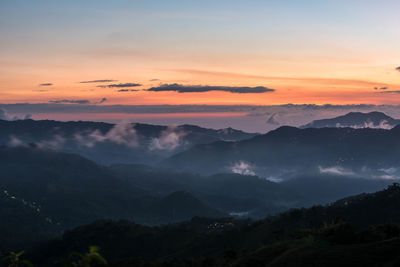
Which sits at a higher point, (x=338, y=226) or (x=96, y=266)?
(x=338, y=226)

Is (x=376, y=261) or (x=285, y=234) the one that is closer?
(x=376, y=261)

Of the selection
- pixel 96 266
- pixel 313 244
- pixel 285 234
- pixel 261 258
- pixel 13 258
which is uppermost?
pixel 13 258

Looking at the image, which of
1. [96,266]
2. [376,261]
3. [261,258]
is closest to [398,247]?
[376,261]

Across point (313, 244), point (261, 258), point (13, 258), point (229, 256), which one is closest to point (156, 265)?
point (229, 256)

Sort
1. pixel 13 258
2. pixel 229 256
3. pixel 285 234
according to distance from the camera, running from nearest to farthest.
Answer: pixel 13 258, pixel 229 256, pixel 285 234

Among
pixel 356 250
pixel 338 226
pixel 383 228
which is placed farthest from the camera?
pixel 383 228

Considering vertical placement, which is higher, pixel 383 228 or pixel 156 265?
pixel 383 228

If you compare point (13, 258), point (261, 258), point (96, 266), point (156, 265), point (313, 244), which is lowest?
point (156, 265)

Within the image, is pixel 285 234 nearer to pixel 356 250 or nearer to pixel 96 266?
pixel 96 266

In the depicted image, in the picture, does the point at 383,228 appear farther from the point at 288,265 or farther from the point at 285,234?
the point at 285,234
